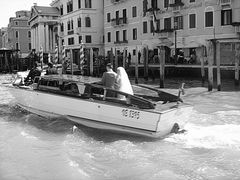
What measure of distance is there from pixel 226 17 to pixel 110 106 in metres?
23.2

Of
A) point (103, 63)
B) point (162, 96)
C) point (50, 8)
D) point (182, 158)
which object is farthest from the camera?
point (50, 8)

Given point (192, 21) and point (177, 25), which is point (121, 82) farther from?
point (177, 25)

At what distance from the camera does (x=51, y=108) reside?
1119 centimetres

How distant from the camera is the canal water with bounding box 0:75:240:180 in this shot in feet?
22.7

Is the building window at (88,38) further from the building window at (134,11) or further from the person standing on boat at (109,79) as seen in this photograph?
the person standing on boat at (109,79)

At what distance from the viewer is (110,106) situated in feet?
30.1

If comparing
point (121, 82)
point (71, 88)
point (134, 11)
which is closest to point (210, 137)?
point (121, 82)

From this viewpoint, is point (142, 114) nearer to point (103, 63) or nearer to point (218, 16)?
point (218, 16)

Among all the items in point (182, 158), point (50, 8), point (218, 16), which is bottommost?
point (182, 158)

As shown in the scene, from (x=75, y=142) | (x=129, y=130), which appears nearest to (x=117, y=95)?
(x=129, y=130)

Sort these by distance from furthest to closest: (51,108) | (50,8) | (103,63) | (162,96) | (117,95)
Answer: (50,8)
(103,63)
(51,108)
(162,96)
(117,95)

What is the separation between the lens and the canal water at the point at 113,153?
6934 mm

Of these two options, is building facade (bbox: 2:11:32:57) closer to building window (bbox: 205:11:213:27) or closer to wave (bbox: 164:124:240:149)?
building window (bbox: 205:11:213:27)

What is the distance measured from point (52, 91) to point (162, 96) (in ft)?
10.6
